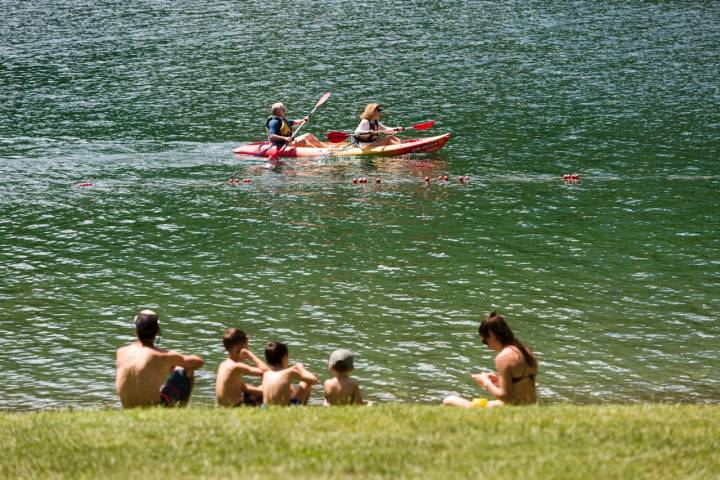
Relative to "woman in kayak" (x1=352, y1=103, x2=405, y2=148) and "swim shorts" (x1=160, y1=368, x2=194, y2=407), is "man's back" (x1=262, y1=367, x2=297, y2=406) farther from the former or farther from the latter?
"woman in kayak" (x1=352, y1=103, x2=405, y2=148)

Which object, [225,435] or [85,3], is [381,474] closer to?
[225,435]

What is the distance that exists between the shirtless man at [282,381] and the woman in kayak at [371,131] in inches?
997

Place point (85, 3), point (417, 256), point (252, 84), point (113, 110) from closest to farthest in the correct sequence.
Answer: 1. point (417, 256)
2. point (113, 110)
3. point (252, 84)
4. point (85, 3)

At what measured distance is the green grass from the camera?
35.3ft

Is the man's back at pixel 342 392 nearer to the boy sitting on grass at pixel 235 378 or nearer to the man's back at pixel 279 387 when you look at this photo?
the man's back at pixel 279 387

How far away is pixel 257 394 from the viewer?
14.5 m

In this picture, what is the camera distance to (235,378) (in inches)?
563

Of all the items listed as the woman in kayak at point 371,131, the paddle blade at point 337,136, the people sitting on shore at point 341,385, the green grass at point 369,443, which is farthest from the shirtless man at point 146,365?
the woman in kayak at point 371,131

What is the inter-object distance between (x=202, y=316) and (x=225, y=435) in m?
9.98

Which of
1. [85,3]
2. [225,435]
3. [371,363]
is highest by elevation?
[85,3]

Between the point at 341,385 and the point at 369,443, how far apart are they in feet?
8.50

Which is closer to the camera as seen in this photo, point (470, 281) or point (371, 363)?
point (371, 363)

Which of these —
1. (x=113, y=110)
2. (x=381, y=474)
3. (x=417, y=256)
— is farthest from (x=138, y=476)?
(x=113, y=110)

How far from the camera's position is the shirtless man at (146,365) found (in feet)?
45.1
